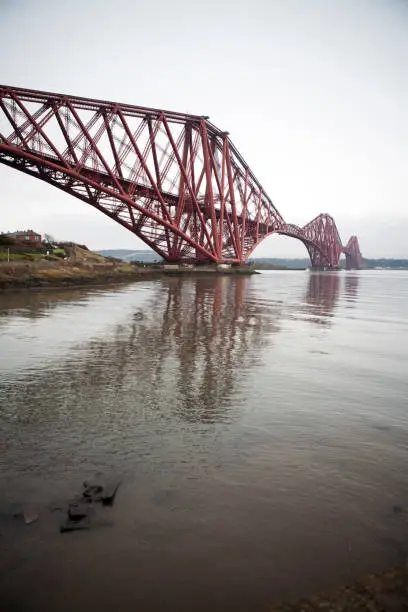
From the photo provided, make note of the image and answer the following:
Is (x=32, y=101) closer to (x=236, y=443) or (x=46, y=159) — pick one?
(x=46, y=159)

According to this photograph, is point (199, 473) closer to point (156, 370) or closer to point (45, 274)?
point (156, 370)

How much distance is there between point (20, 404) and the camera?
20.7 feet

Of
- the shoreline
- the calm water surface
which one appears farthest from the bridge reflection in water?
the shoreline

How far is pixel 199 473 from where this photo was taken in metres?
4.33

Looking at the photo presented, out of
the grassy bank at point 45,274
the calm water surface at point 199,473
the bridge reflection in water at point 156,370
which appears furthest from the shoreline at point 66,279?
the calm water surface at point 199,473

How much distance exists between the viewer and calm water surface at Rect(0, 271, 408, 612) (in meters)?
2.86

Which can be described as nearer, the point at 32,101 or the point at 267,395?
the point at 267,395

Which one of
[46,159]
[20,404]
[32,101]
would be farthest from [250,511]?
[32,101]

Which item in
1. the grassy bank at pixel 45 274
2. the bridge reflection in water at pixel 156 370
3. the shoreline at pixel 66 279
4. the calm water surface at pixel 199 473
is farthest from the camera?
the grassy bank at pixel 45 274

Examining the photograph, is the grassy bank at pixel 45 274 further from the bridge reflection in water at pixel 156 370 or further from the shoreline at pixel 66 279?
the bridge reflection in water at pixel 156 370

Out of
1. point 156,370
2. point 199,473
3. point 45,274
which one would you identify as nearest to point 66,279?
point 45,274

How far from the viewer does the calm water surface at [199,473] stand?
2859 millimetres

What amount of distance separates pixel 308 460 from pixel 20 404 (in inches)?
175

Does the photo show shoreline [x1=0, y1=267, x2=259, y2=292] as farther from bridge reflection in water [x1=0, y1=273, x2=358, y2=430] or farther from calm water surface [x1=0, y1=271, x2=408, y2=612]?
calm water surface [x1=0, y1=271, x2=408, y2=612]
